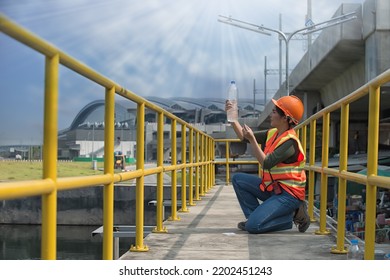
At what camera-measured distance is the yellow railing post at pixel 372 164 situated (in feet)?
11.0

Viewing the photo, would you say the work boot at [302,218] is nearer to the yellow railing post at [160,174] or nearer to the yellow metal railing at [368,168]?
the yellow metal railing at [368,168]

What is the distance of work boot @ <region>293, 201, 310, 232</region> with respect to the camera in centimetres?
530

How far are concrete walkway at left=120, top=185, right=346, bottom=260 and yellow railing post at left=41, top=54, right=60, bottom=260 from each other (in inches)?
64.1

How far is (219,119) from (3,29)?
331 feet

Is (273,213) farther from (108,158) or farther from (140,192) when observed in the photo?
(108,158)

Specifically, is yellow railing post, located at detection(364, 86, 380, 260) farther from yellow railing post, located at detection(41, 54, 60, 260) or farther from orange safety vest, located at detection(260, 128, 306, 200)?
yellow railing post, located at detection(41, 54, 60, 260)

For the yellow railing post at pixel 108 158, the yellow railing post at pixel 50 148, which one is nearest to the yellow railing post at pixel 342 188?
the yellow railing post at pixel 108 158

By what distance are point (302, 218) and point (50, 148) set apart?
346 cm

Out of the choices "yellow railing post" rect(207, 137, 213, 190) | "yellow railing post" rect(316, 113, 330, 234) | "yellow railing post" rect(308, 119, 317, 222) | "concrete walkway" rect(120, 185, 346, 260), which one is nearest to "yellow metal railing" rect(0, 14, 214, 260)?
"concrete walkway" rect(120, 185, 346, 260)

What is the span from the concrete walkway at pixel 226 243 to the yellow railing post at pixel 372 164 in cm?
82
